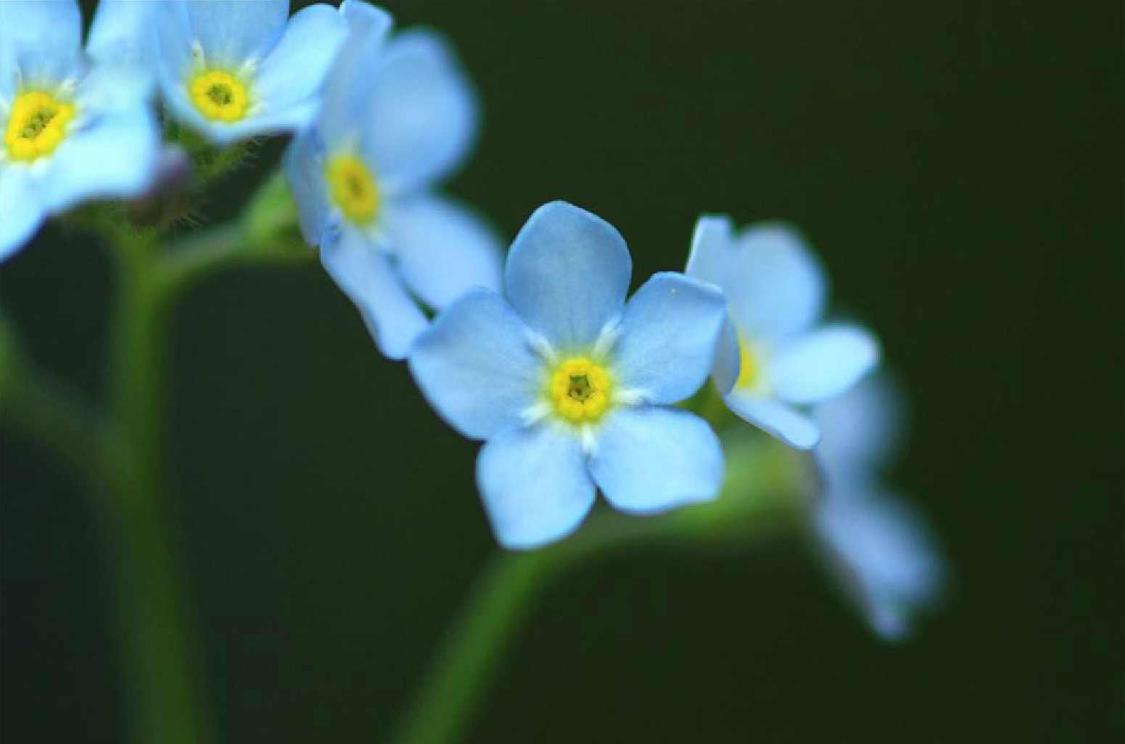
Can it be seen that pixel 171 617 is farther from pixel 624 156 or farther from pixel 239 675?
pixel 624 156

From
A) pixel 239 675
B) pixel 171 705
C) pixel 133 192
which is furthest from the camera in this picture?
pixel 239 675

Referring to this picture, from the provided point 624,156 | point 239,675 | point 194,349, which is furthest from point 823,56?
point 239,675

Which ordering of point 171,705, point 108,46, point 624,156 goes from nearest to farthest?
point 108,46, point 171,705, point 624,156

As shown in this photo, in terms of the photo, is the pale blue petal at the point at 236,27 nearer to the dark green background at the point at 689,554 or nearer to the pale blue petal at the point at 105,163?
the pale blue petal at the point at 105,163

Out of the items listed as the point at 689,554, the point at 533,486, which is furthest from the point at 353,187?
the point at 689,554

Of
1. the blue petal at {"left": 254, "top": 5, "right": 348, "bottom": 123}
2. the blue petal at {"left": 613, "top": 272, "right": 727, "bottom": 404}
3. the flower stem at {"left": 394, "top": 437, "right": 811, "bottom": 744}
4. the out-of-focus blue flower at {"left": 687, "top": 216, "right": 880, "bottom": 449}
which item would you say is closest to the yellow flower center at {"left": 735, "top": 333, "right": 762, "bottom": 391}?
the out-of-focus blue flower at {"left": 687, "top": 216, "right": 880, "bottom": 449}

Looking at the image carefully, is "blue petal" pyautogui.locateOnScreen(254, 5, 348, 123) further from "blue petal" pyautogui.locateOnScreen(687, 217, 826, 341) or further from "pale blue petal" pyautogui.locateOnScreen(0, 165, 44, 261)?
"blue petal" pyautogui.locateOnScreen(687, 217, 826, 341)

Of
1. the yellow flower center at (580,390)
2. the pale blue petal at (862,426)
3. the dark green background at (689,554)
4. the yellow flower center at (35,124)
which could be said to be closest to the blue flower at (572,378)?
the yellow flower center at (580,390)
